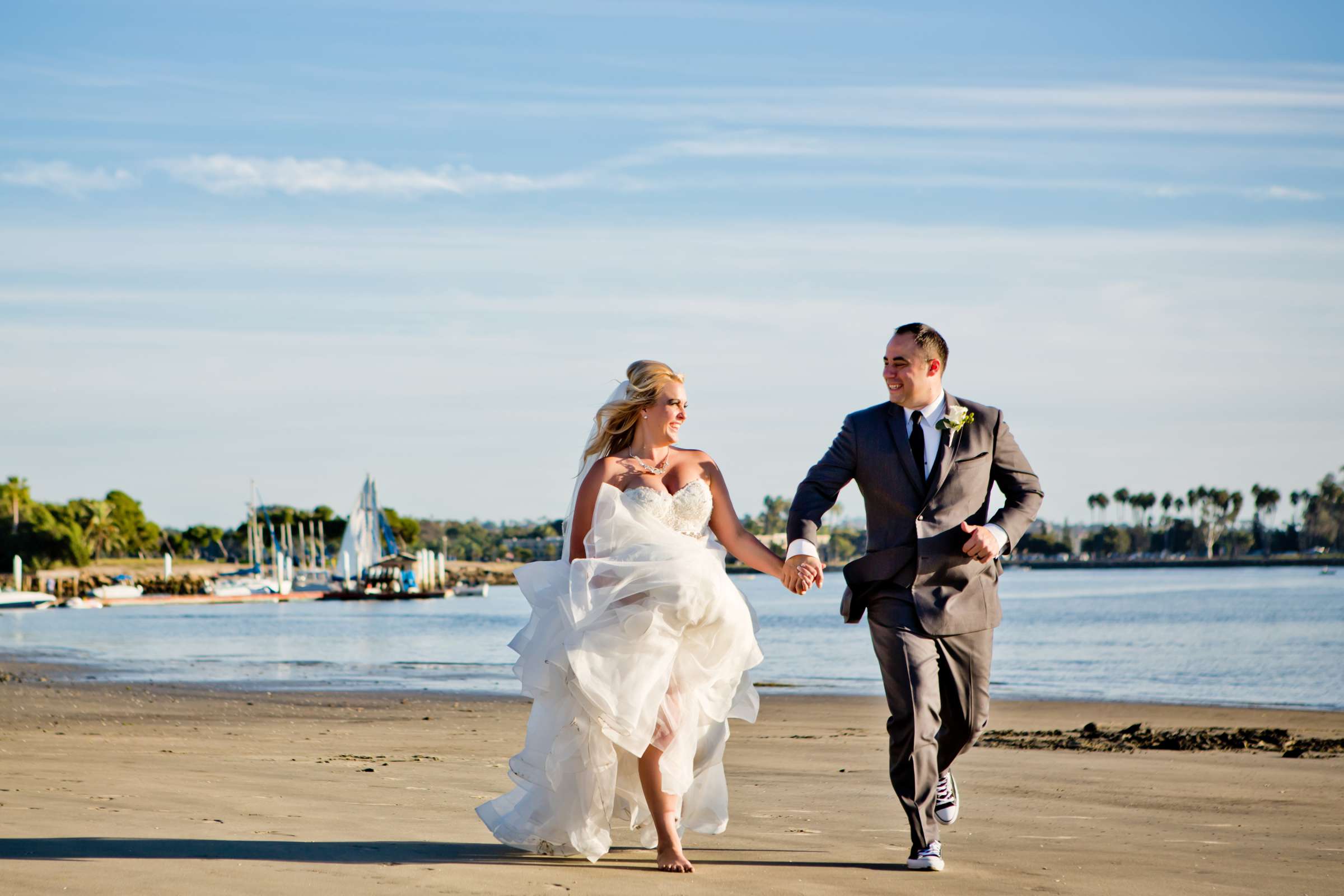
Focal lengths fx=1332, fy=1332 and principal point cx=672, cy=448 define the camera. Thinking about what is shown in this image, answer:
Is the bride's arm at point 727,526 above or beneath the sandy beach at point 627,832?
above

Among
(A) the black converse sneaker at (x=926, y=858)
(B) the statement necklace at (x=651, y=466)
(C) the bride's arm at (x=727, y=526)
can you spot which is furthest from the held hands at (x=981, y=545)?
(B) the statement necklace at (x=651, y=466)

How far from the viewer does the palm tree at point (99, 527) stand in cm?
12875

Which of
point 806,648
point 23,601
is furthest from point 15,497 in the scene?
point 806,648

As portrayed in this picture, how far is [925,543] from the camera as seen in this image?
17.8 ft

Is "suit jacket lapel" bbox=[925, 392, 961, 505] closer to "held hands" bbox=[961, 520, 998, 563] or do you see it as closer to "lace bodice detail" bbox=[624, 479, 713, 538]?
"held hands" bbox=[961, 520, 998, 563]

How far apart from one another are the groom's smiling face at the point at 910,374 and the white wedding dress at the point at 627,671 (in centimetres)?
91

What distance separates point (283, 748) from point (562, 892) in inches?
252

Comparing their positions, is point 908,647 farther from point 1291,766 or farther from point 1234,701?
point 1234,701

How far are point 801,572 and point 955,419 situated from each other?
90cm

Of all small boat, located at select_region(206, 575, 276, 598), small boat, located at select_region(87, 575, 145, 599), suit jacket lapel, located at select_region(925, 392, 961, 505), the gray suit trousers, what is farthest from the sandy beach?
small boat, located at select_region(206, 575, 276, 598)

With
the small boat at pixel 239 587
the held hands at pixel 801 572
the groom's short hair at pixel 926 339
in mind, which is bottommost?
the small boat at pixel 239 587

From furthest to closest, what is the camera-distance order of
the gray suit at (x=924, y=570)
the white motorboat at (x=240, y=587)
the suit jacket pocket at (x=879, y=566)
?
the white motorboat at (x=240, y=587)
the suit jacket pocket at (x=879, y=566)
the gray suit at (x=924, y=570)

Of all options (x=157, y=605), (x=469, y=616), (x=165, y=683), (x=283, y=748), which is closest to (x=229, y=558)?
Answer: (x=157, y=605)

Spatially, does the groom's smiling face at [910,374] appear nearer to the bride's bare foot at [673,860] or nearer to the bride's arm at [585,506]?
the bride's arm at [585,506]
